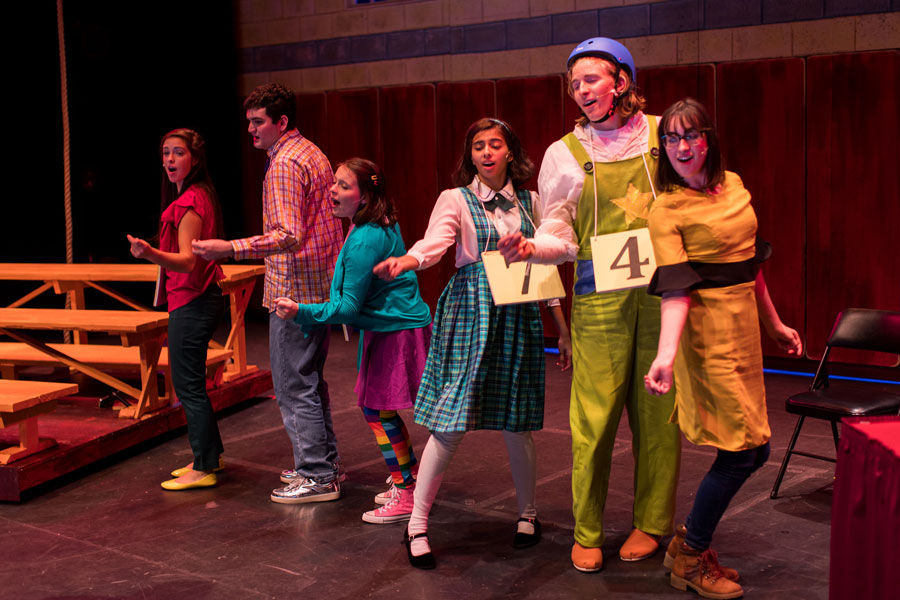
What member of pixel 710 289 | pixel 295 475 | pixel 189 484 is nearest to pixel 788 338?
pixel 710 289

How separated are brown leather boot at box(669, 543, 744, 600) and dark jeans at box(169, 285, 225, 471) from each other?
2.18 metres

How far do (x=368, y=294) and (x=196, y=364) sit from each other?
1059 millimetres

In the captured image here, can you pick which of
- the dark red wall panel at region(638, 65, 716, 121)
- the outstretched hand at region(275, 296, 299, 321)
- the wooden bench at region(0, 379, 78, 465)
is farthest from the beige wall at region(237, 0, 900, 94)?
the wooden bench at region(0, 379, 78, 465)

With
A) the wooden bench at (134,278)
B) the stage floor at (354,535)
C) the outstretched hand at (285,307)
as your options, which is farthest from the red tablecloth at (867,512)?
the wooden bench at (134,278)

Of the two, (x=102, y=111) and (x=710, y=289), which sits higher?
Result: (x=102, y=111)

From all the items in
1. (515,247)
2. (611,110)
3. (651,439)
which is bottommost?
(651,439)

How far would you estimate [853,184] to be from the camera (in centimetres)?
598

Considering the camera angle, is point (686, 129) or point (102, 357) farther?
point (102, 357)

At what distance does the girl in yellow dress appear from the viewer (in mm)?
2771

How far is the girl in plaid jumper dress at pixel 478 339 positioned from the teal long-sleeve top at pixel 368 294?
0.32m

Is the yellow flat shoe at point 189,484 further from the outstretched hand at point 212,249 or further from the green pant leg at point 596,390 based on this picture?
the green pant leg at point 596,390

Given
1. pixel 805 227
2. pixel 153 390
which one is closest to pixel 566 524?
pixel 153 390

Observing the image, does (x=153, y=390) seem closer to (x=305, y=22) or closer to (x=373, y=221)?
(x=373, y=221)

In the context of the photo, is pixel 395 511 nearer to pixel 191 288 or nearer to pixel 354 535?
pixel 354 535
